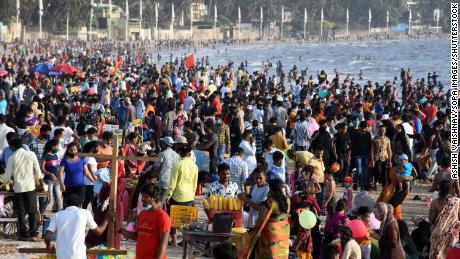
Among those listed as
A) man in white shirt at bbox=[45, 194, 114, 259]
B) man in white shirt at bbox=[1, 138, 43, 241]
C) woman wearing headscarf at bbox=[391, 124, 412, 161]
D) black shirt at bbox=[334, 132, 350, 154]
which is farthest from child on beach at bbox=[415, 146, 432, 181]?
man in white shirt at bbox=[45, 194, 114, 259]

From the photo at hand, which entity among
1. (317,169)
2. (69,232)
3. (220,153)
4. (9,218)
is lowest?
(9,218)

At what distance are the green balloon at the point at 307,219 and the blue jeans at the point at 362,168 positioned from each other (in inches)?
310

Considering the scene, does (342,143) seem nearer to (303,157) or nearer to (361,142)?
(361,142)

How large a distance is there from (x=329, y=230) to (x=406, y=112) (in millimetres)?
10257

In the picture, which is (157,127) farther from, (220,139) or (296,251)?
(296,251)

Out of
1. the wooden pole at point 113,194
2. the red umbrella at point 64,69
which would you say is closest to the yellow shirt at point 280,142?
the wooden pole at point 113,194

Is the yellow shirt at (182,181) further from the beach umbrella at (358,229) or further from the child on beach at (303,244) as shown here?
the beach umbrella at (358,229)

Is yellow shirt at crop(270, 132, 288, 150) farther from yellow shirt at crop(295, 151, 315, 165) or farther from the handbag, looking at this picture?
the handbag

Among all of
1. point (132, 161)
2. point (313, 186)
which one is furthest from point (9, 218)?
point (313, 186)

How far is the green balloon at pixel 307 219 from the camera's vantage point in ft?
34.8

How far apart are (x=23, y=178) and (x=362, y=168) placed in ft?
24.1

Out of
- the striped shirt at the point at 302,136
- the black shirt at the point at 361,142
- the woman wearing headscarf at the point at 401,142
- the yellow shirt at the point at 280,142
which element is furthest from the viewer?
the striped shirt at the point at 302,136

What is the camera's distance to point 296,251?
36.0 ft

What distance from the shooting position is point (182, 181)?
12516 millimetres
